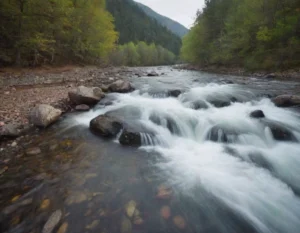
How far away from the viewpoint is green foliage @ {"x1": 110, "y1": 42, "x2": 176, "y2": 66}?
4991cm

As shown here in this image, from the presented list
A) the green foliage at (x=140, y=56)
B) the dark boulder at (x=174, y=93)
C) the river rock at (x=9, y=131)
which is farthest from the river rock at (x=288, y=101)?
the green foliage at (x=140, y=56)

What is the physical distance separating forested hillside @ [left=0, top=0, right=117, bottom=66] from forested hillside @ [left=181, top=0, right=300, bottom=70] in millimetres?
15636

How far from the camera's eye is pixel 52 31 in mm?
16234

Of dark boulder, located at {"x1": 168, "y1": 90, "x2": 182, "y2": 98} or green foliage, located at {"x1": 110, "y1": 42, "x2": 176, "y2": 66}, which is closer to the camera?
dark boulder, located at {"x1": 168, "y1": 90, "x2": 182, "y2": 98}

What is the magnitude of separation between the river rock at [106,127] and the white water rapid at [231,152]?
2.11ft

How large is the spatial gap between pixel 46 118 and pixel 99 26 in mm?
21489

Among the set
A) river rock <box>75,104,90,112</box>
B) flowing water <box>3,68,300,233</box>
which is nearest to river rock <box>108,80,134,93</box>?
river rock <box>75,104,90,112</box>

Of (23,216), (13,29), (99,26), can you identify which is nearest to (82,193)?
(23,216)

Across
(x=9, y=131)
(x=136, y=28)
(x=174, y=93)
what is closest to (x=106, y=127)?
(x=9, y=131)

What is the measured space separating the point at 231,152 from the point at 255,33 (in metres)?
19.3

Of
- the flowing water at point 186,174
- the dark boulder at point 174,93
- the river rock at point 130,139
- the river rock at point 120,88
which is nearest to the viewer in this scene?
the flowing water at point 186,174

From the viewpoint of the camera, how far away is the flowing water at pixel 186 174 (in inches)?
93.4

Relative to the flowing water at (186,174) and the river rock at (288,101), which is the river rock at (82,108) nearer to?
the flowing water at (186,174)

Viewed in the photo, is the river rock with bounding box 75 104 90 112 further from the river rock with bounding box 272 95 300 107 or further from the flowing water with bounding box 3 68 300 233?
the river rock with bounding box 272 95 300 107
